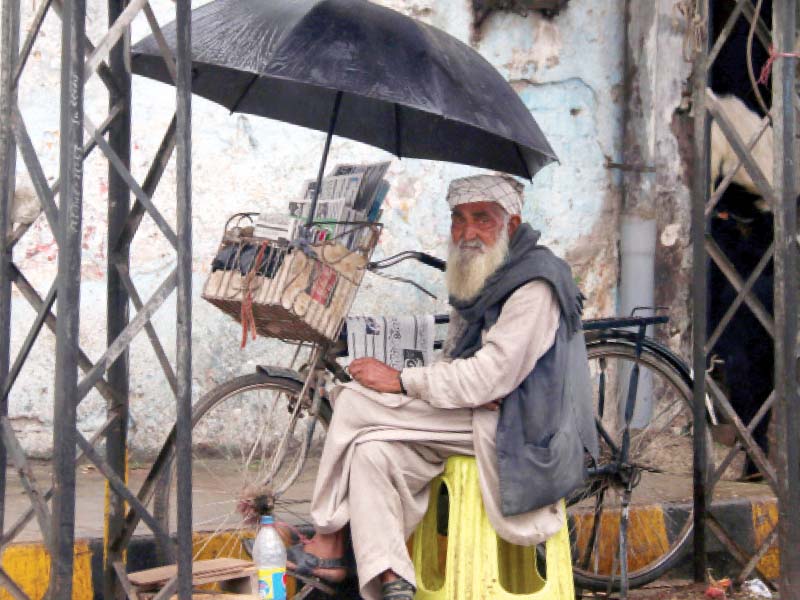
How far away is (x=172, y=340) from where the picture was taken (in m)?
6.07

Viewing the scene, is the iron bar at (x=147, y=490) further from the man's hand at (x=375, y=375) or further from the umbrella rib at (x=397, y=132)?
the umbrella rib at (x=397, y=132)

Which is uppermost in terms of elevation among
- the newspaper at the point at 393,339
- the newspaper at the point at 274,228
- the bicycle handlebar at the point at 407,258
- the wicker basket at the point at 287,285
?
the newspaper at the point at 274,228

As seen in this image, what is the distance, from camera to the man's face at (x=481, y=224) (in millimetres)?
4359

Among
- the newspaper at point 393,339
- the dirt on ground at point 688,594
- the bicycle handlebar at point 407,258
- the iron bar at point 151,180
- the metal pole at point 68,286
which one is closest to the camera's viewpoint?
the metal pole at point 68,286

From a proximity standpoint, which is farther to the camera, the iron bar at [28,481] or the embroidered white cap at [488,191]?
the embroidered white cap at [488,191]

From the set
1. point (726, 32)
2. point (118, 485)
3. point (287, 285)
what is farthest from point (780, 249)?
point (118, 485)

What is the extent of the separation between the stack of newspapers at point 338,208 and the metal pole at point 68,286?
1.07 meters

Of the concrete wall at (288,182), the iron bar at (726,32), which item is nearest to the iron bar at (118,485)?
the concrete wall at (288,182)

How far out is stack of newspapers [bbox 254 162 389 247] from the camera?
436 centimetres

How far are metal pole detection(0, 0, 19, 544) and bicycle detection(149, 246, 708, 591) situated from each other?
0.64 meters

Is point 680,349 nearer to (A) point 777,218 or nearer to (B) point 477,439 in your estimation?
(A) point 777,218

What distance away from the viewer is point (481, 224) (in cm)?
438

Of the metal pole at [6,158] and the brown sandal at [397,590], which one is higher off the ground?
the metal pole at [6,158]

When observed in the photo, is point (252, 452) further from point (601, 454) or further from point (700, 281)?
point (700, 281)
